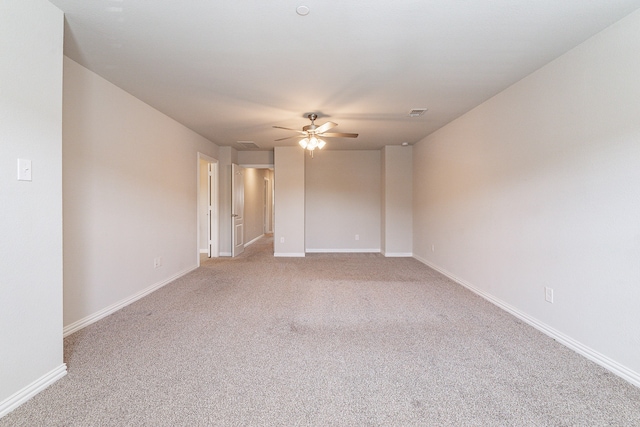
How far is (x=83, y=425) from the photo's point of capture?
1417 mm

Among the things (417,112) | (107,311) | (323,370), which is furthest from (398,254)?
(107,311)

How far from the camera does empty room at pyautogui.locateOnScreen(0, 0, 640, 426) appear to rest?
1.59 m

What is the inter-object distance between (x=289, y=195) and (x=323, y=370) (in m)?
4.52

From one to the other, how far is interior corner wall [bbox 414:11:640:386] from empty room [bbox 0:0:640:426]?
0.6 inches

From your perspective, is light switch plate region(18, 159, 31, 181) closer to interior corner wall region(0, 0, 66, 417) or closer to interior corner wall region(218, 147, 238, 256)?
interior corner wall region(0, 0, 66, 417)

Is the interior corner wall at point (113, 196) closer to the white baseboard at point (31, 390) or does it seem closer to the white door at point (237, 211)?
the white baseboard at point (31, 390)

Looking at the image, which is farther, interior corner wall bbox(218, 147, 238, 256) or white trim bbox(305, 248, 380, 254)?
white trim bbox(305, 248, 380, 254)

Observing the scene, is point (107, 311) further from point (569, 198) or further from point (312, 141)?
point (569, 198)

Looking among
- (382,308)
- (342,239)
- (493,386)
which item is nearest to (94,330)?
(382,308)

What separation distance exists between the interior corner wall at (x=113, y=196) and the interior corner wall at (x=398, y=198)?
159 inches

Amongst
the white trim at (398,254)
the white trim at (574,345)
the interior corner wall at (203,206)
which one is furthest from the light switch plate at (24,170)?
the white trim at (398,254)

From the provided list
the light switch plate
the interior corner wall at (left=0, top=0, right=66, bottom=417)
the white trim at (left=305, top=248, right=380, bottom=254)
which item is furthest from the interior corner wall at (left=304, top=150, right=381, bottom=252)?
the light switch plate

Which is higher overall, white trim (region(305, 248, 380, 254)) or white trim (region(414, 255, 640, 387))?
white trim (region(305, 248, 380, 254))

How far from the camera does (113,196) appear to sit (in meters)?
2.93
